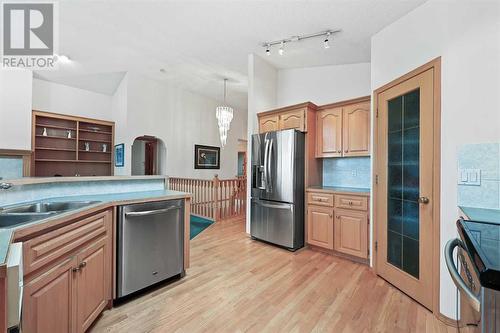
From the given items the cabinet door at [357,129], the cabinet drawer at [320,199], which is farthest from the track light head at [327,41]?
the cabinet drawer at [320,199]

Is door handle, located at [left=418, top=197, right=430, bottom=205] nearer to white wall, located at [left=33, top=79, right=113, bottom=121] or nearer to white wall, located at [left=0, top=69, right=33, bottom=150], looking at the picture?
white wall, located at [left=0, top=69, right=33, bottom=150]

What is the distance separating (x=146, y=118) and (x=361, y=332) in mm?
5431

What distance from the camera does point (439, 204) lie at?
1887 mm


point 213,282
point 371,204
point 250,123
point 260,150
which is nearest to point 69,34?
point 250,123

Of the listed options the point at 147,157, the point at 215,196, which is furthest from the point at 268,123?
the point at 147,157

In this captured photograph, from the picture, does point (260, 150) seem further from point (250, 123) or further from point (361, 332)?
point (361, 332)

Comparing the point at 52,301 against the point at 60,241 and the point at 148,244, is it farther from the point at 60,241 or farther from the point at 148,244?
the point at 148,244

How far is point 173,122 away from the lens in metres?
6.06

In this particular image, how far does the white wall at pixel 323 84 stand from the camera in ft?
12.6

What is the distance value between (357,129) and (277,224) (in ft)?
5.70

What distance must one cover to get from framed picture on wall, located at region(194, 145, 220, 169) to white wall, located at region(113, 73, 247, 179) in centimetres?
13

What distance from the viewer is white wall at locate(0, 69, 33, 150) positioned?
4148 mm

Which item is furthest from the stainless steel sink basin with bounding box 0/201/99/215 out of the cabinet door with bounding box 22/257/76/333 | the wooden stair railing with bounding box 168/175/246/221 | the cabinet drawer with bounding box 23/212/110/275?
the wooden stair railing with bounding box 168/175/246/221

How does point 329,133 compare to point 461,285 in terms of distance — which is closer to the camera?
point 461,285
